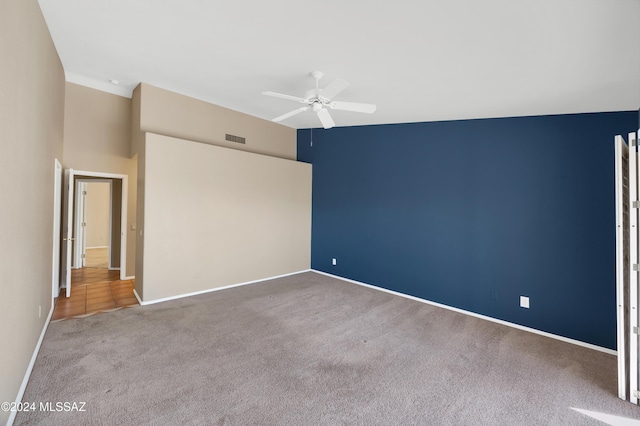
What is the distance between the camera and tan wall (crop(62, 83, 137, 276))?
458 centimetres

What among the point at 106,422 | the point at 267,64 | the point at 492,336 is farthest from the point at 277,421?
the point at 267,64

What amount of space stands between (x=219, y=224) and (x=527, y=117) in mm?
4770

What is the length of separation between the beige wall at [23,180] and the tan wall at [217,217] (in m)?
1.19

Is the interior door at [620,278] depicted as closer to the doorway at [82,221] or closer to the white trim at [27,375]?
the white trim at [27,375]

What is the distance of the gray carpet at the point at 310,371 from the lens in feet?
6.78

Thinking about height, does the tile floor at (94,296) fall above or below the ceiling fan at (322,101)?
below

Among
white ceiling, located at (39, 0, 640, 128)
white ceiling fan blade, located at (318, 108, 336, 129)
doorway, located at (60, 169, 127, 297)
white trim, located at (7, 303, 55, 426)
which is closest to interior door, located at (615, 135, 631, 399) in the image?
white ceiling, located at (39, 0, 640, 128)

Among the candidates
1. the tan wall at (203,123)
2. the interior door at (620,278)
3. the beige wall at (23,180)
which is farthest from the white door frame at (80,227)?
the interior door at (620,278)

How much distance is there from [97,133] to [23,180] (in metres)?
3.26

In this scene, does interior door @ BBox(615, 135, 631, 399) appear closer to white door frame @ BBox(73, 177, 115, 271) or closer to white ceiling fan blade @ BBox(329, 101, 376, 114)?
white ceiling fan blade @ BBox(329, 101, 376, 114)

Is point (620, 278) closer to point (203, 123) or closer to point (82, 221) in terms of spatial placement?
point (203, 123)

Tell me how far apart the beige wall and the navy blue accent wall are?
14.3 feet

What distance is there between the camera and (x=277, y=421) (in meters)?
1.97

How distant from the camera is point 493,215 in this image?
392 cm
